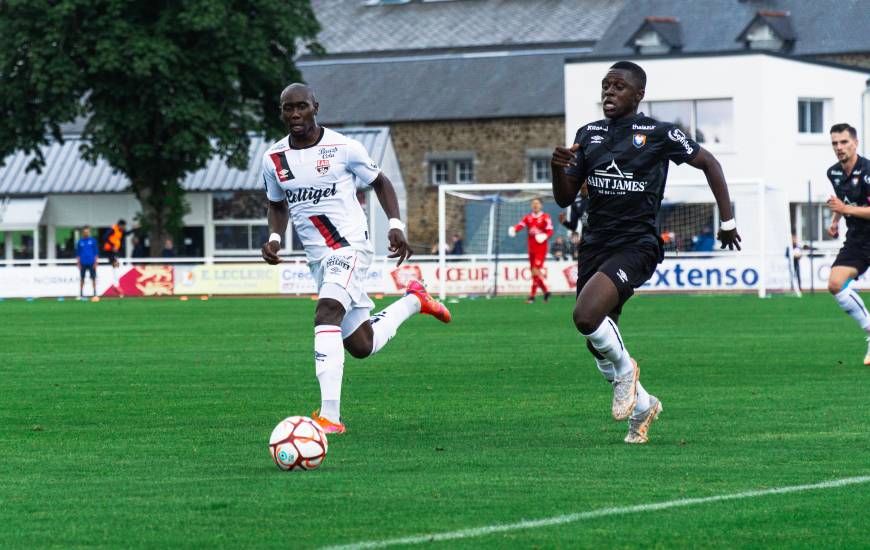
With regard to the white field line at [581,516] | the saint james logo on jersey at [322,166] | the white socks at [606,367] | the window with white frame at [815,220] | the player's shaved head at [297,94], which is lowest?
the white field line at [581,516]

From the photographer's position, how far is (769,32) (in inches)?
2502

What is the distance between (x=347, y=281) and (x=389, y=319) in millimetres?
943

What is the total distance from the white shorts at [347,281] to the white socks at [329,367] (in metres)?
0.29

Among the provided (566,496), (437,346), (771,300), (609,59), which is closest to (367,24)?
(609,59)

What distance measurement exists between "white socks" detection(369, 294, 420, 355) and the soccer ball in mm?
2245

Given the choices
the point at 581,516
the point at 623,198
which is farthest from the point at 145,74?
the point at 581,516

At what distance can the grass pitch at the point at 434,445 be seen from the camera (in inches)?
286

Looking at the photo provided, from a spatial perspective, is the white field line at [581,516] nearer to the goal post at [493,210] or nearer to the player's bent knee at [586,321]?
the player's bent knee at [586,321]

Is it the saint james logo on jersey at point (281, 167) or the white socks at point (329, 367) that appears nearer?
the white socks at point (329, 367)

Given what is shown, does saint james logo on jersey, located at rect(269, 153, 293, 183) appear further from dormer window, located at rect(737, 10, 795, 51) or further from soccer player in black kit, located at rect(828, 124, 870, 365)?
dormer window, located at rect(737, 10, 795, 51)

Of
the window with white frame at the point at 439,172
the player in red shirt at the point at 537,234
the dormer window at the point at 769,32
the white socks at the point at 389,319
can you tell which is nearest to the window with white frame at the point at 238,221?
the window with white frame at the point at 439,172

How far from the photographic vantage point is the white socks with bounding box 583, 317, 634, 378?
33.5 ft

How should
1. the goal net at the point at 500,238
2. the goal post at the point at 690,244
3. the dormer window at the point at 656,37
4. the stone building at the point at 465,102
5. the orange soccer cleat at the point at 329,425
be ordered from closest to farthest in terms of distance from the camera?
1. the orange soccer cleat at the point at 329,425
2. the goal post at the point at 690,244
3. the goal net at the point at 500,238
4. the dormer window at the point at 656,37
5. the stone building at the point at 465,102

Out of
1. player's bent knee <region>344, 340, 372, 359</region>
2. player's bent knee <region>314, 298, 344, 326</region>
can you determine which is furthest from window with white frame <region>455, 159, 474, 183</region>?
player's bent knee <region>314, 298, 344, 326</region>
